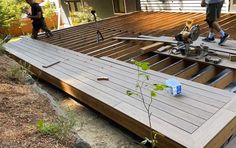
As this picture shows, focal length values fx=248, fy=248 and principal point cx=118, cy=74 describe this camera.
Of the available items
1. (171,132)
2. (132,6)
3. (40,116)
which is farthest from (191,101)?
(132,6)

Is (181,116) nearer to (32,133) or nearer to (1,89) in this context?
(32,133)

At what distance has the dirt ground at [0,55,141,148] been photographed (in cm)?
188

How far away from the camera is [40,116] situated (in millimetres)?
2291

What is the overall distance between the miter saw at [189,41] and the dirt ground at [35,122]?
5.21ft

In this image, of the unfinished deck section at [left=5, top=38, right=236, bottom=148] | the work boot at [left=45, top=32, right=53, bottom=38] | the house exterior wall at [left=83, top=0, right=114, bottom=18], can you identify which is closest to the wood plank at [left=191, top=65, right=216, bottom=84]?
the unfinished deck section at [left=5, top=38, right=236, bottom=148]

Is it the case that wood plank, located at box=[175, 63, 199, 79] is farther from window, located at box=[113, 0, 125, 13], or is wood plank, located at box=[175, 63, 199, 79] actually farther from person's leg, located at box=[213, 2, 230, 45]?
window, located at box=[113, 0, 125, 13]

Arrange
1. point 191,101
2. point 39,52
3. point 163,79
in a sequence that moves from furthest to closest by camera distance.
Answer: point 39,52 < point 163,79 < point 191,101

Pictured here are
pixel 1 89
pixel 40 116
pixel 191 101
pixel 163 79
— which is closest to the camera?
pixel 40 116

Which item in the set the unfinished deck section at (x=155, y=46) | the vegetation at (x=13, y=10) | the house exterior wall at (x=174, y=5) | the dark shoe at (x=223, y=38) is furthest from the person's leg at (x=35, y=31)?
the vegetation at (x=13, y=10)

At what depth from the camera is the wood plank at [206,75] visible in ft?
10.3

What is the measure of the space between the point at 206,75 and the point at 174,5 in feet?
16.2

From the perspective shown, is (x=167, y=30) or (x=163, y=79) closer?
(x=163, y=79)

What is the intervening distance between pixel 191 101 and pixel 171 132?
1.79 feet

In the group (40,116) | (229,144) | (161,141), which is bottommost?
(229,144)
